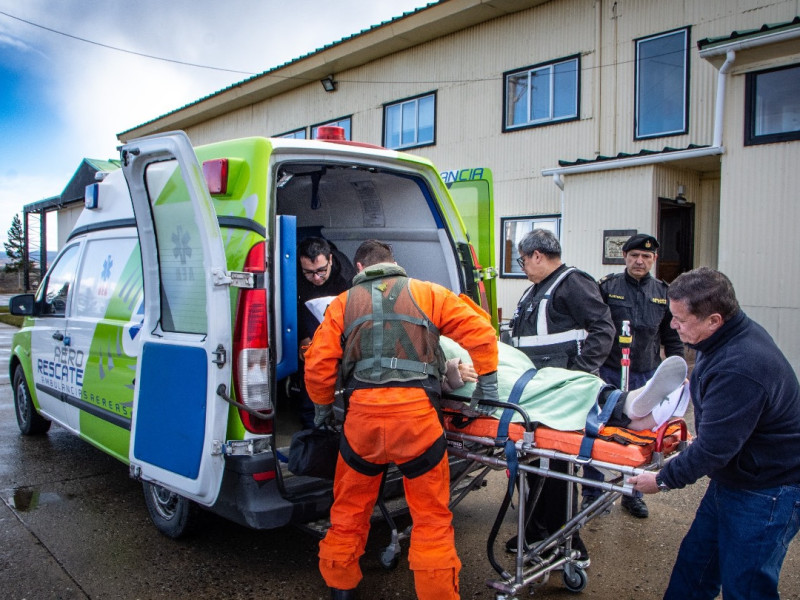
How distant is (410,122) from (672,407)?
12.1m

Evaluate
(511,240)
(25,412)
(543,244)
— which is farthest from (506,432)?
(511,240)

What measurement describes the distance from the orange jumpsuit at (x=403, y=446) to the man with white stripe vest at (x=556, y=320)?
1015mm

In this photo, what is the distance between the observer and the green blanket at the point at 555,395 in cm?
269

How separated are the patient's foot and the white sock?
50mm

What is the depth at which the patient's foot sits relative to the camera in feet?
7.97

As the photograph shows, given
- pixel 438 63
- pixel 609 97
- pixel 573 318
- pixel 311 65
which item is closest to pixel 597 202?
pixel 609 97

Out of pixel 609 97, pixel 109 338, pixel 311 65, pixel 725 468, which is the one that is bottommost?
pixel 725 468

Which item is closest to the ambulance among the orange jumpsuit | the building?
the orange jumpsuit

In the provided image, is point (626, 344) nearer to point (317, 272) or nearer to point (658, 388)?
point (658, 388)

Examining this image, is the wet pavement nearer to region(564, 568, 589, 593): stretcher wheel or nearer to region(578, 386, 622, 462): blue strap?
region(564, 568, 589, 593): stretcher wheel

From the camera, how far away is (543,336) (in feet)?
12.4

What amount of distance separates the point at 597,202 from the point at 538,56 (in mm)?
3495

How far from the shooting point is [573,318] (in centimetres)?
373

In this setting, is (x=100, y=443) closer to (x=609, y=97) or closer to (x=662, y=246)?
(x=662, y=246)
